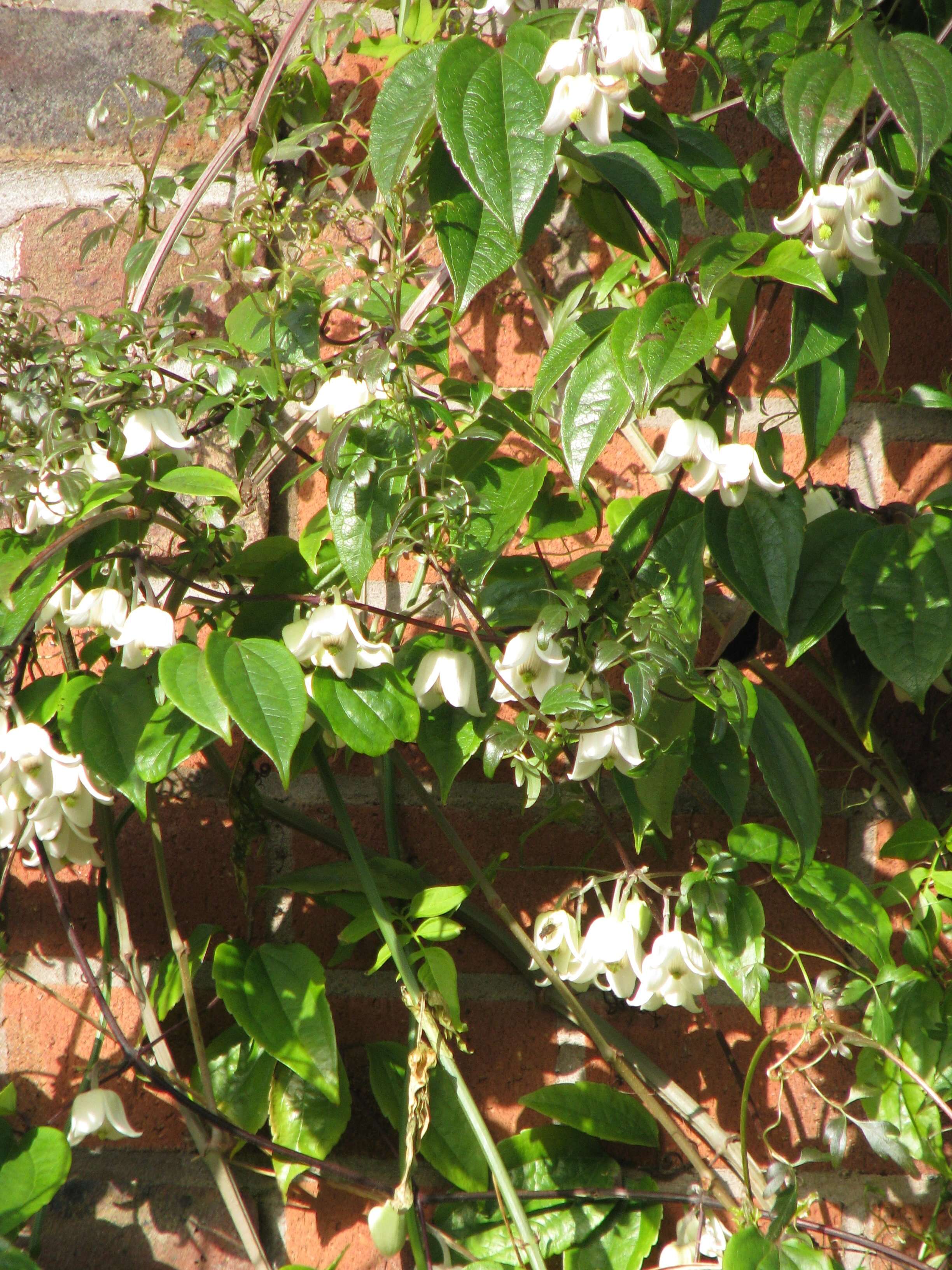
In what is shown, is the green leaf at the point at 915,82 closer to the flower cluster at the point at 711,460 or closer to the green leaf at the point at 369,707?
the flower cluster at the point at 711,460

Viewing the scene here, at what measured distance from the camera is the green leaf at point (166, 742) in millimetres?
531

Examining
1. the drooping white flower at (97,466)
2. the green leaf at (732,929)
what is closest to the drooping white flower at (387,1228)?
the green leaf at (732,929)

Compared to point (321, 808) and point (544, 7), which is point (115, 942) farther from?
point (544, 7)

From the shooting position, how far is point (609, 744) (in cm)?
54

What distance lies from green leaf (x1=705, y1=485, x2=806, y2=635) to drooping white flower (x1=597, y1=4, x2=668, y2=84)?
22 cm

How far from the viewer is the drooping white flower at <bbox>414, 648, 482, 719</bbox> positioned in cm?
58

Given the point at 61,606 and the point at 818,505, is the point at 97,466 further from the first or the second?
the point at 818,505

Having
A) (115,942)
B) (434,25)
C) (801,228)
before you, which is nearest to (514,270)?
(434,25)

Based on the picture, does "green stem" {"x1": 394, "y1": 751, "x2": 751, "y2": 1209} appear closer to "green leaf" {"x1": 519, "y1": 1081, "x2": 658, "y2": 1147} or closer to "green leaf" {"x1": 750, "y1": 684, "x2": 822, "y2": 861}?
"green leaf" {"x1": 519, "y1": 1081, "x2": 658, "y2": 1147}

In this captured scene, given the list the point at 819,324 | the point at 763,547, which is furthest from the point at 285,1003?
the point at 819,324

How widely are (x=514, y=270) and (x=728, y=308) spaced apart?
0.29m

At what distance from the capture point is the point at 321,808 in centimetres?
76

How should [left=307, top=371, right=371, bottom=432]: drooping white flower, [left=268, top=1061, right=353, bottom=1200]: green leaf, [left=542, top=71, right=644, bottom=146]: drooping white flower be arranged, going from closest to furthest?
[left=542, top=71, right=644, bottom=146]: drooping white flower → [left=307, top=371, right=371, bottom=432]: drooping white flower → [left=268, top=1061, right=353, bottom=1200]: green leaf

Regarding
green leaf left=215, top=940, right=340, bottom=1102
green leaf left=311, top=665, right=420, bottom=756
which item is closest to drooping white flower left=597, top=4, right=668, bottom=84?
green leaf left=311, top=665, right=420, bottom=756
